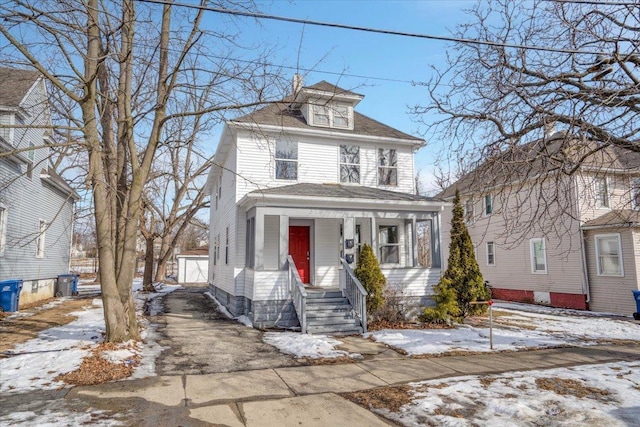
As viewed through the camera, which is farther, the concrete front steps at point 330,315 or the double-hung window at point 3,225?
the double-hung window at point 3,225

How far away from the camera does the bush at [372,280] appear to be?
10664 millimetres

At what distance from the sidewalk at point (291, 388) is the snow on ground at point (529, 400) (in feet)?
1.52

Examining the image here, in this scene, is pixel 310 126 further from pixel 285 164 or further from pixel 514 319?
pixel 514 319

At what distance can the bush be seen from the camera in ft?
35.0

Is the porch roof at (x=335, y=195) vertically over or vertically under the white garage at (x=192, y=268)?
over

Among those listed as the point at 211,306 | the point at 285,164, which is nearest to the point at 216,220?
the point at 211,306

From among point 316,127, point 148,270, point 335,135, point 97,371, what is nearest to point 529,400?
point 97,371

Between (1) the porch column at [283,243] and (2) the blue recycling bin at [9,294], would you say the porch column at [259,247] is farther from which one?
(2) the blue recycling bin at [9,294]

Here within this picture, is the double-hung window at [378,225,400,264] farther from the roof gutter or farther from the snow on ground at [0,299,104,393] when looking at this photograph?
the snow on ground at [0,299,104,393]

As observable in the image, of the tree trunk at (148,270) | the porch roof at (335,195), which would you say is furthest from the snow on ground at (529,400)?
the tree trunk at (148,270)

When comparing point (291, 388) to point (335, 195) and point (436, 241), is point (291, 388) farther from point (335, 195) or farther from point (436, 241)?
point (436, 241)

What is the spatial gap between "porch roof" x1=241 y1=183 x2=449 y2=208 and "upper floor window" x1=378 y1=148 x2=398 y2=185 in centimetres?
91

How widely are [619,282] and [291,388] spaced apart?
51.1ft

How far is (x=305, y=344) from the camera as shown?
8.33 metres
